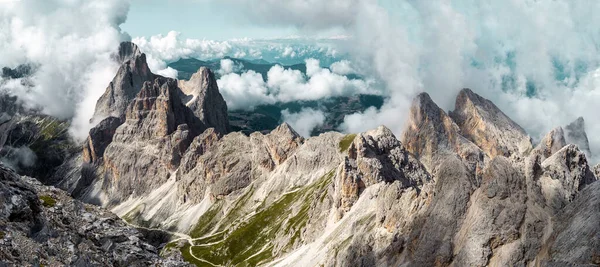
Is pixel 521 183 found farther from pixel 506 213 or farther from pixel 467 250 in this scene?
pixel 467 250

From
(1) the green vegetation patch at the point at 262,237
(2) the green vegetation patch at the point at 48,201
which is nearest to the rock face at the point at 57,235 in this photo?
(2) the green vegetation patch at the point at 48,201

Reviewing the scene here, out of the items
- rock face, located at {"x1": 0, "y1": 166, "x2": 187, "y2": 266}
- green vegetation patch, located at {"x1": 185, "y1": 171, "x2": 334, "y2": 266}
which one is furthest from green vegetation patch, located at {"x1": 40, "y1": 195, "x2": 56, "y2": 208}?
green vegetation patch, located at {"x1": 185, "y1": 171, "x2": 334, "y2": 266}

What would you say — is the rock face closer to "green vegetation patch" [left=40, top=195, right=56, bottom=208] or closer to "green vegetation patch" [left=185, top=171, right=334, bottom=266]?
"green vegetation patch" [left=40, top=195, right=56, bottom=208]

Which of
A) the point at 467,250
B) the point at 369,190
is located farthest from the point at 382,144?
the point at 467,250

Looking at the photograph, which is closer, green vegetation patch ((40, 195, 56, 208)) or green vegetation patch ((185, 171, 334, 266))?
green vegetation patch ((40, 195, 56, 208))

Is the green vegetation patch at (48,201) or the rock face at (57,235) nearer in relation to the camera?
the rock face at (57,235)

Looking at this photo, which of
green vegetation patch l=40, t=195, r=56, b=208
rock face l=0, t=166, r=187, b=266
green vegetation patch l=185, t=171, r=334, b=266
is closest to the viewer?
rock face l=0, t=166, r=187, b=266

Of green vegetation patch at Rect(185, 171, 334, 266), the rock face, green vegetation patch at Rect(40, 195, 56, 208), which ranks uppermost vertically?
green vegetation patch at Rect(185, 171, 334, 266)

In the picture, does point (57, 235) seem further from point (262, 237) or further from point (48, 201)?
point (262, 237)

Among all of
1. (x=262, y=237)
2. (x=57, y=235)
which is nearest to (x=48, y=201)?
(x=57, y=235)

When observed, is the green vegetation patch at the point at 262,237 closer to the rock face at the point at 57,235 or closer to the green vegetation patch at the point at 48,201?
the green vegetation patch at the point at 48,201
